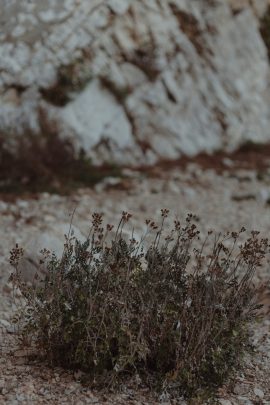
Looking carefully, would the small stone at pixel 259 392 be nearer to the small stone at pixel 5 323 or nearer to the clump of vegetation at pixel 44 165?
the small stone at pixel 5 323

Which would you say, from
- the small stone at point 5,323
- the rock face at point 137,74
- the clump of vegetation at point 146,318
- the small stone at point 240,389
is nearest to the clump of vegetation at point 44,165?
the rock face at point 137,74

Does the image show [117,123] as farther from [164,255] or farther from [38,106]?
[164,255]

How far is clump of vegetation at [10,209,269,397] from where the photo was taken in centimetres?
407

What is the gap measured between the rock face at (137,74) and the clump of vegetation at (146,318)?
545cm

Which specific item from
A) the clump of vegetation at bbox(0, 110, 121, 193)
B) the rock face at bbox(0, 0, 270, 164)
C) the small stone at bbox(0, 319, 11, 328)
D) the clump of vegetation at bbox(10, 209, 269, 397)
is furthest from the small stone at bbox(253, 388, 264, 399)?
the rock face at bbox(0, 0, 270, 164)

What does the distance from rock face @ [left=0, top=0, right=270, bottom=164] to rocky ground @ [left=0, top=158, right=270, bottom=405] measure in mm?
809

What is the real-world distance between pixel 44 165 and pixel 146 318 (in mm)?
5480

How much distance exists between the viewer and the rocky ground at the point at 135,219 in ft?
13.4

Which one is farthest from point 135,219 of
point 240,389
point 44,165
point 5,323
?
point 240,389

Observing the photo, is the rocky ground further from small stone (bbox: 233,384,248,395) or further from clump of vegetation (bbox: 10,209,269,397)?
clump of vegetation (bbox: 10,209,269,397)

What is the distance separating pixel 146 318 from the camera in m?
4.11

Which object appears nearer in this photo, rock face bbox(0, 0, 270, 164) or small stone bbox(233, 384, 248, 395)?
small stone bbox(233, 384, 248, 395)

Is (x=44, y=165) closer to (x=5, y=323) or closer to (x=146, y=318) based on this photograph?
(x=5, y=323)

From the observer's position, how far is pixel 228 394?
4238 millimetres
